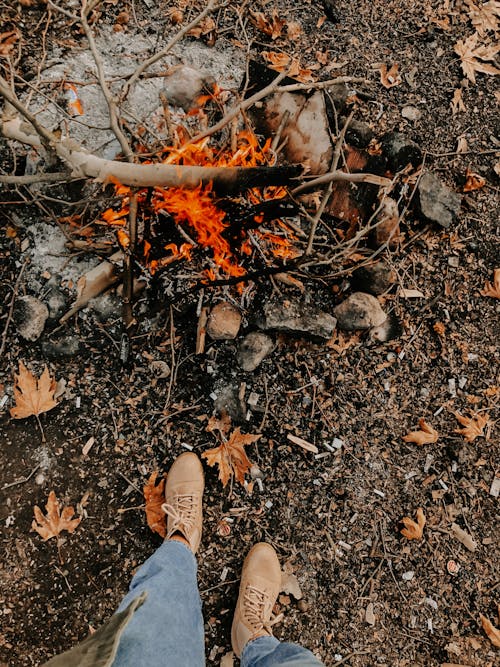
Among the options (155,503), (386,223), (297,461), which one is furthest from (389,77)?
(155,503)

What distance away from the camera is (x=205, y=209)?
2529 mm

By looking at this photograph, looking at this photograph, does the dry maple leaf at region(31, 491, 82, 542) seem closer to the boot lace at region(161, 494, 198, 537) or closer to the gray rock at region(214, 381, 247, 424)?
the boot lace at region(161, 494, 198, 537)

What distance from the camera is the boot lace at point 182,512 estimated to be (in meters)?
2.56

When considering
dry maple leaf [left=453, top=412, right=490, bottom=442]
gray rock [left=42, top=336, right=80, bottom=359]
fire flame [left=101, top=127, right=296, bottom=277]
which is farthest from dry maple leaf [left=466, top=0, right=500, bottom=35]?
gray rock [left=42, top=336, right=80, bottom=359]

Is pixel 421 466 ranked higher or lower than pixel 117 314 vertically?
lower

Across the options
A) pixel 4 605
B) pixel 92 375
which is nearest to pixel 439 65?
pixel 92 375

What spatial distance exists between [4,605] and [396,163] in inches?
129

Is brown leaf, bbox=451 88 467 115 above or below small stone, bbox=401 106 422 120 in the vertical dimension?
above

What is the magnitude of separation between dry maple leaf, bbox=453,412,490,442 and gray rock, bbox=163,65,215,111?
240 centimetres

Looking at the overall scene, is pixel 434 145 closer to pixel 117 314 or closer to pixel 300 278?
pixel 300 278

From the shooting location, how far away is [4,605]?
2559mm

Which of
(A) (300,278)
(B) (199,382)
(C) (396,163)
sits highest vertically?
(C) (396,163)

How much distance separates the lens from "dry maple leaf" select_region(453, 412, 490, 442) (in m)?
2.85

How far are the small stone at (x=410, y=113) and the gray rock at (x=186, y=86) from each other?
4.05 ft
